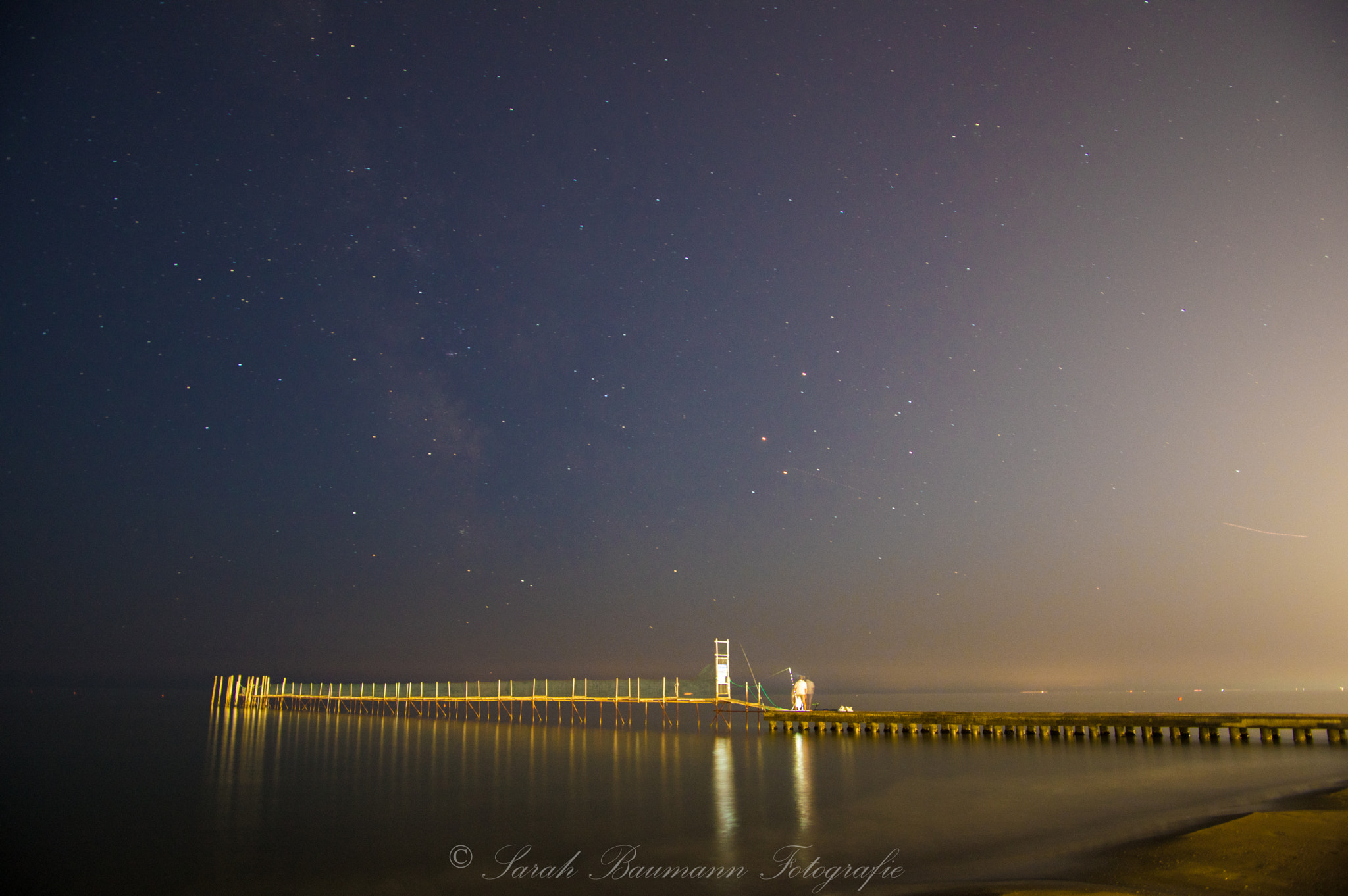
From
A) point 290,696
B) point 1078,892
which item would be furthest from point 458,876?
point 290,696

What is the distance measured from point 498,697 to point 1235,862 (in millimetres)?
47823

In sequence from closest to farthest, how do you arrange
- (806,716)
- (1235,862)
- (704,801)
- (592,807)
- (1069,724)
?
(1235,862), (592,807), (704,801), (1069,724), (806,716)

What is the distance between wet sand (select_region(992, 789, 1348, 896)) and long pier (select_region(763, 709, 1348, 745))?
786 inches

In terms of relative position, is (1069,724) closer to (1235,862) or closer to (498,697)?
(1235,862)

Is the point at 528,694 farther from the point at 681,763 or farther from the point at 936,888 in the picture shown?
the point at 936,888

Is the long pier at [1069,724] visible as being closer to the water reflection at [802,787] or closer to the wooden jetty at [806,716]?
the wooden jetty at [806,716]

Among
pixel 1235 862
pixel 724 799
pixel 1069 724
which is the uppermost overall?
pixel 1235 862

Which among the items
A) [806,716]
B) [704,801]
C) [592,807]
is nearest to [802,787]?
[704,801]

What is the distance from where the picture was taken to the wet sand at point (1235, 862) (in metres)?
10.8

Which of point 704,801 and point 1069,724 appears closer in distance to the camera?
point 704,801

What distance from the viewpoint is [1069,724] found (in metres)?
34.7

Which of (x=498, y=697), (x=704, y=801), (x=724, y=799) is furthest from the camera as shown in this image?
(x=498, y=697)

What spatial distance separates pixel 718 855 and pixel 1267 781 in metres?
17.8

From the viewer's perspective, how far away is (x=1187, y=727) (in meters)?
32.8
